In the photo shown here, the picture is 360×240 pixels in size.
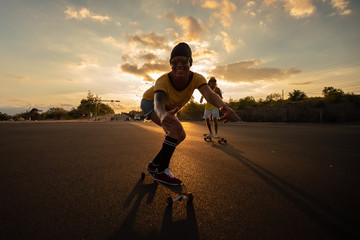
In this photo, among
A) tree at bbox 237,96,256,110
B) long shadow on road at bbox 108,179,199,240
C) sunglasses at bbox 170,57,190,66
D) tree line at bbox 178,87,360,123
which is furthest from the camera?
tree at bbox 237,96,256,110

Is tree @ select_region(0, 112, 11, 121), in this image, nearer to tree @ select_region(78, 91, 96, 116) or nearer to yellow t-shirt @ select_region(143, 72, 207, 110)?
tree @ select_region(78, 91, 96, 116)

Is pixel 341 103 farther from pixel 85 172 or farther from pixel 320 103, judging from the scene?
pixel 85 172

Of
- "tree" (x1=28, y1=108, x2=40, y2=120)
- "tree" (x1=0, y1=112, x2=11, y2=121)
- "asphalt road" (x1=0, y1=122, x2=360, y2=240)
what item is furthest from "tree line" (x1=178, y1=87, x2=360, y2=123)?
"tree" (x1=0, y1=112, x2=11, y2=121)

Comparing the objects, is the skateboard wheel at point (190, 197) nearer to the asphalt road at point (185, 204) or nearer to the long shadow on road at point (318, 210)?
the asphalt road at point (185, 204)

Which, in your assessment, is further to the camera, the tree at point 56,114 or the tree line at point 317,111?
the tree at point 56,114

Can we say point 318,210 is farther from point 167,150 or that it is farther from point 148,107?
point 148,107

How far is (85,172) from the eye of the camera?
291cm

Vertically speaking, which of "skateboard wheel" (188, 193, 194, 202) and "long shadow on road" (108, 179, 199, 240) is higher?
"skateboard wheel" (188, 193, 194, 202)

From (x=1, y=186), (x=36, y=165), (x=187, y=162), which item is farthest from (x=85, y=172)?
(x=187, y=162)

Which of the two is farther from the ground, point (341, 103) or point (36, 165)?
point (341, 103)

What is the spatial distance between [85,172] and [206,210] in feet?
7.09

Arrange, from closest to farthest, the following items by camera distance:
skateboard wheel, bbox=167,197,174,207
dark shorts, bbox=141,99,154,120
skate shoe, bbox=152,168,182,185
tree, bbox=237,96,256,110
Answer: skateboard wheel, bbox=167,197,174,207, skate shoe, bbox=152,168,182,185, dark shorts, bbox=141,99,154,120, tree, bbox=237,96,256,110

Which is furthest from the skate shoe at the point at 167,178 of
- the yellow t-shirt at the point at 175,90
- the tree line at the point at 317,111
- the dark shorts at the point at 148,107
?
the tree line at the point at 317,111

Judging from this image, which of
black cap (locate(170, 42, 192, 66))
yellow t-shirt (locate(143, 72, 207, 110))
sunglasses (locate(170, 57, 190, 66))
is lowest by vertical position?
yellow t-shirt (locate(143, 72, 207, 110))
